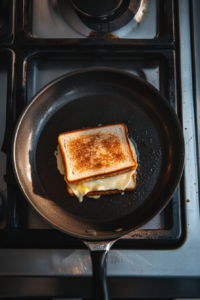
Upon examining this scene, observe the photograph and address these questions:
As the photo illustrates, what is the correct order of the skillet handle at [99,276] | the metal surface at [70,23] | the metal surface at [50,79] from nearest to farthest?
the skillet handle at [99,276] → the metal surface at [50,79] → the metal surface at [70,23]

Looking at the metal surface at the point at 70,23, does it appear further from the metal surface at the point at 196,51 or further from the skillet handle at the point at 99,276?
the skillet handle at the point at 99,276

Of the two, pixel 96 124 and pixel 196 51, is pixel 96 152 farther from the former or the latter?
pixel 196 51

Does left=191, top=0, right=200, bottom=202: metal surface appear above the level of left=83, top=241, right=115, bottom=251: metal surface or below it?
above

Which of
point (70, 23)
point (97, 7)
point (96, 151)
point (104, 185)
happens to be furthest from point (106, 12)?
point (104, 185)

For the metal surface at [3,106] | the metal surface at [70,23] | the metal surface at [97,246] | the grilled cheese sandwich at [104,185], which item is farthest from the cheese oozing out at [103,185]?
the metal surface at [70,23]

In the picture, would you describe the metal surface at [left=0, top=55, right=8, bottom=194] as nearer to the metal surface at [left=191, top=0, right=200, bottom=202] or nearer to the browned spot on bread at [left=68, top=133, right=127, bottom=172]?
the browned spot on bread at [left=68, top=133, right=127, bottom=172]

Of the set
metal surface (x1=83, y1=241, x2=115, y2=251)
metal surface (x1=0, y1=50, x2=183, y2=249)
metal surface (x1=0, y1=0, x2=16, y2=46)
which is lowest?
metal surface (x1=83, y1=241, x2=115, y2=251)

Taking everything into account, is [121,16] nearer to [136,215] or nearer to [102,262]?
[136,215]

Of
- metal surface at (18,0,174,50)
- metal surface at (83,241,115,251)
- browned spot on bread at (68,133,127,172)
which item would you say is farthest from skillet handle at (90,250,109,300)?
metal surface at (18,0,174,50)
